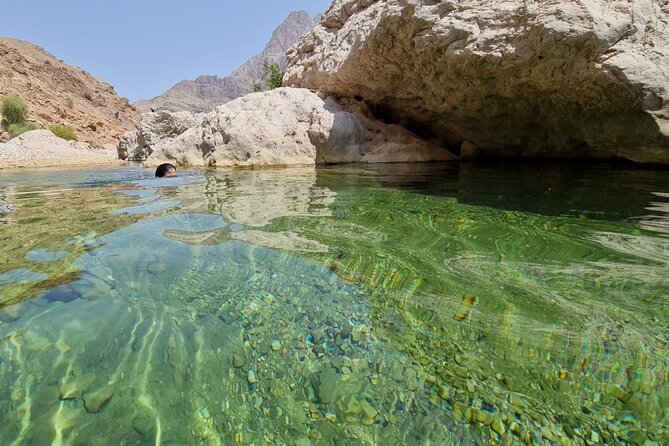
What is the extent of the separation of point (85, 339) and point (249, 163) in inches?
299

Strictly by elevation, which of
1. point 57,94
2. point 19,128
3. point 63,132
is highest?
point 57,94

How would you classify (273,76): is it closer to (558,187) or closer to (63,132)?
(558,187)

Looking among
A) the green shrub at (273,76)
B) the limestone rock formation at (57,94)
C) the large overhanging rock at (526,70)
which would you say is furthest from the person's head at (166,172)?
the limestone rock formation at (57,94)

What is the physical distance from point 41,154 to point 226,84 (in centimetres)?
12767

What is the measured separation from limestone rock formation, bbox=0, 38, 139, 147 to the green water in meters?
35.3

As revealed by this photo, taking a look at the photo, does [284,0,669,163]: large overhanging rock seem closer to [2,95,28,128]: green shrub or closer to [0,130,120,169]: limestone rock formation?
[0,130,120,169]: limestone rock formation

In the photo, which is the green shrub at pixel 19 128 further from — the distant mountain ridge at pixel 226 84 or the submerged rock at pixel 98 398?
the distant mountain ridge at pixel 226 84

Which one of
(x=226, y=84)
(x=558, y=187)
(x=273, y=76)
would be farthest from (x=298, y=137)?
(x=226, y=84)

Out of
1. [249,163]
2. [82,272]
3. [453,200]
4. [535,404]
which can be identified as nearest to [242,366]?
[535,404]

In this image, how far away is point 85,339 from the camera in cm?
130

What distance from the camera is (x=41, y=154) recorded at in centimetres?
1469

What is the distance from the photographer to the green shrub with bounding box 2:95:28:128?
2768cm

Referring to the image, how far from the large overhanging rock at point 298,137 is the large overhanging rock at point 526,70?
83 cm

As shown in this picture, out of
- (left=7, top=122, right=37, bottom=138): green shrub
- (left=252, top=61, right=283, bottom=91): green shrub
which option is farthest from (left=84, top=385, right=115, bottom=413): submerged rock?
(left=7, top=122, right=37, bottom=138): green shrub
